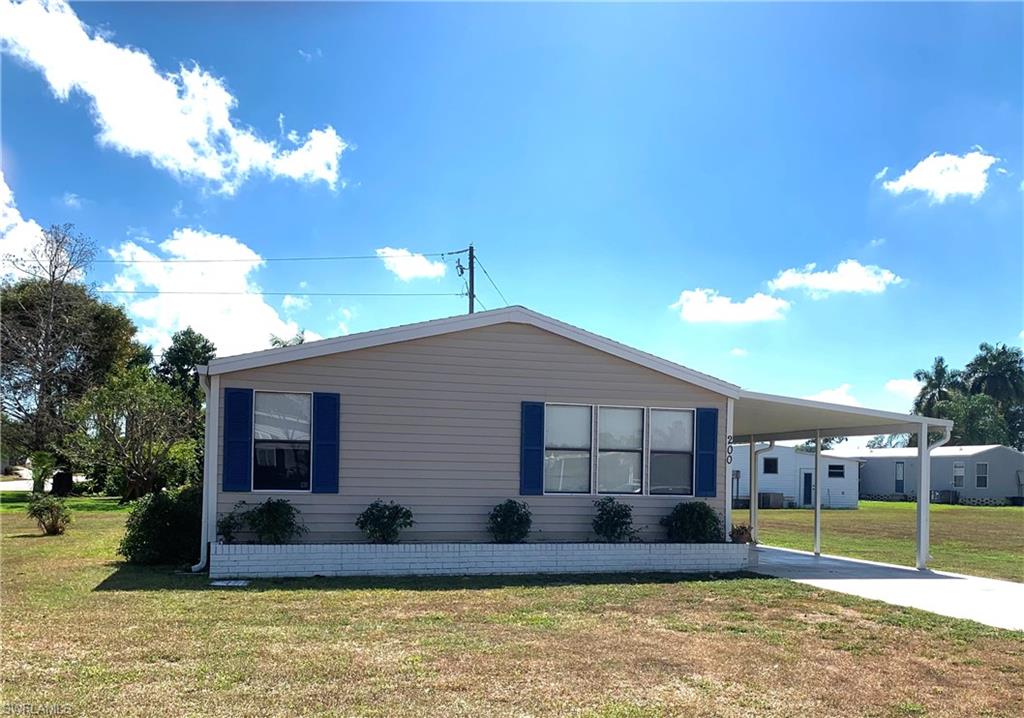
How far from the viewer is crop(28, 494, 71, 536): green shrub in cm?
1334

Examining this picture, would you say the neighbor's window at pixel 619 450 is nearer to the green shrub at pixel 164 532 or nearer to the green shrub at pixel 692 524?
the green shrub at pixel 692 524

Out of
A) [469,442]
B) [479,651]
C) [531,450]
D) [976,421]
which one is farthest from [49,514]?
[976,421]

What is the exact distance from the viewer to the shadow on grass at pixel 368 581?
8031 mm

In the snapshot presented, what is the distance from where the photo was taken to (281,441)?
9.51 metres

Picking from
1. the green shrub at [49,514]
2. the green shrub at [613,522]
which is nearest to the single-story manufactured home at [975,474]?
the green shrub at [613,522]

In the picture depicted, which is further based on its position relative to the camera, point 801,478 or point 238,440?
point 801,478

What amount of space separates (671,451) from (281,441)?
5.25 metres

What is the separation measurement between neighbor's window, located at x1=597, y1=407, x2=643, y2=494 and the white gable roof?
0.80 metres

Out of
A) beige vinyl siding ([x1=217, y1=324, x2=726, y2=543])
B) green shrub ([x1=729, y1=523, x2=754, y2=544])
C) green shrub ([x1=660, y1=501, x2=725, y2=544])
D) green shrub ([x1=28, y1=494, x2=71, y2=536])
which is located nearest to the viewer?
beige vinyl siding ([x1=217, y1=324, x2=726, y2=543])

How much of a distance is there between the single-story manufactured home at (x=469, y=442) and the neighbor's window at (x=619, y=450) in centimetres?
2

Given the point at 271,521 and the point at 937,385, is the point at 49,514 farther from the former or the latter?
the point at 937,385

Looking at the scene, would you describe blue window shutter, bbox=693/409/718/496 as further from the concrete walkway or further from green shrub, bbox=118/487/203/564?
green shrub, bbox=118/487/203/564

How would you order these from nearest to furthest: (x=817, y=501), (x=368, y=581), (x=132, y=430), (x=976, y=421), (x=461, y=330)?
(x=368, y=581) → (x=461, y=330) → (x=817, y=501) → (x=132, y=430) → (x=976, y=421)

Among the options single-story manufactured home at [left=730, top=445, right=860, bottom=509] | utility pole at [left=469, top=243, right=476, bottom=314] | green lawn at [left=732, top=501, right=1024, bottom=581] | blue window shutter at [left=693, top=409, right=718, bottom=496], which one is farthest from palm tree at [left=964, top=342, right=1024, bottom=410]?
blue window shutter at [left=693, top=409, right=718, bottom=496]
